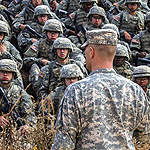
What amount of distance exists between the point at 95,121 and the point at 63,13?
10.4m

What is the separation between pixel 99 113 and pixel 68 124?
241mm

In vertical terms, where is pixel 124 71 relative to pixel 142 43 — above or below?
below

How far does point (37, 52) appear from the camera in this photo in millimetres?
10227

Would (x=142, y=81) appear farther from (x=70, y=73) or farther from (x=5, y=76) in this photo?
(x=5, y=76)

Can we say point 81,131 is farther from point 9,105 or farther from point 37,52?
point 37,52

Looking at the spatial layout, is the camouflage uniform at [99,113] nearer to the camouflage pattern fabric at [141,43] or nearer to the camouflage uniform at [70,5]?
the camouflage pattern fabric at [141,43]

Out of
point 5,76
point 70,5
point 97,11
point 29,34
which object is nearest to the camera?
point 5,76

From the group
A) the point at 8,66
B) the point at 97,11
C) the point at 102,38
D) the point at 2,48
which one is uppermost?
the point at 102,38

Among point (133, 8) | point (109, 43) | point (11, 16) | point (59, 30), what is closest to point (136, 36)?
point (133, 8)

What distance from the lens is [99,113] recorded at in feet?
11.3

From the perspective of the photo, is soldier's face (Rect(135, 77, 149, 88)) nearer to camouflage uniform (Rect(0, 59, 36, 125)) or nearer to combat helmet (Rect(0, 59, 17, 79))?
camouflage uniform (Rect(0, 59, 36, 125))

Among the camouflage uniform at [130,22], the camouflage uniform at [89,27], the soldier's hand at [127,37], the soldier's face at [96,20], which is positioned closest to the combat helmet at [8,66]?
the camouflage uniform at [89,27]

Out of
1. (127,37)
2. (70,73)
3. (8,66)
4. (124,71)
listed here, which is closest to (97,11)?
(127,37)

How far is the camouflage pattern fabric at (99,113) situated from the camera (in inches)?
134
